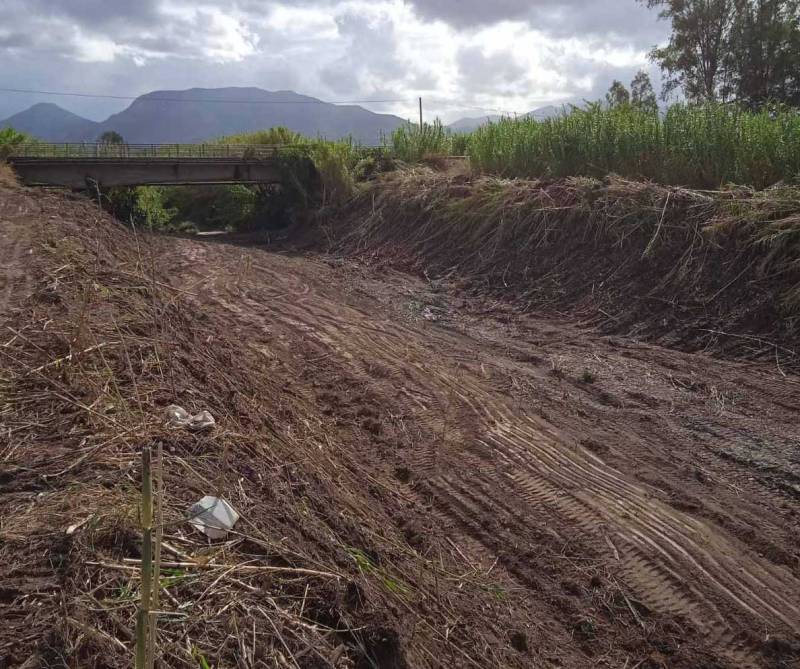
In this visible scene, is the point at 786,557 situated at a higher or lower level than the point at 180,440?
Answer: lower

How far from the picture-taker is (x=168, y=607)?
2.61 m

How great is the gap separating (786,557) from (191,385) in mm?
4313

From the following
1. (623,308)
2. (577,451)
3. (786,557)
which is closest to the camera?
(786,557)

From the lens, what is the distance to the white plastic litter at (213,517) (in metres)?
3.15

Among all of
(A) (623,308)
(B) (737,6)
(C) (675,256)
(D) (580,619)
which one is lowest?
(D) (580,619)

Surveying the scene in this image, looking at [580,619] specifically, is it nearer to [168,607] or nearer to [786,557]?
[786,557]

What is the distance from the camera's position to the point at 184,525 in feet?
10.4

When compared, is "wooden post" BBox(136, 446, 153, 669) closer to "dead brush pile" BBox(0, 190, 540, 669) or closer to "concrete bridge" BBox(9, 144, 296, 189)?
"dead brush pile" BBox(0, 190, 540, 669)

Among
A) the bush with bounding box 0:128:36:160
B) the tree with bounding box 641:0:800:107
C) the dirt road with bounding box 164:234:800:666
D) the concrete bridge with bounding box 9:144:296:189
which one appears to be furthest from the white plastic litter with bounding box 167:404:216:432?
the tree with bounding box 641:0:800:107

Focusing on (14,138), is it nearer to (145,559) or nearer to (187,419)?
(187,419)

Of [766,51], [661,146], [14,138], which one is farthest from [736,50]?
[14,138]

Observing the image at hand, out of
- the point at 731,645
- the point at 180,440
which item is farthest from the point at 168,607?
the point at 731,645

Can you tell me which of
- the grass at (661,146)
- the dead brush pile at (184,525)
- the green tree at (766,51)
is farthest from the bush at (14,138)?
the green tree at (766,51)

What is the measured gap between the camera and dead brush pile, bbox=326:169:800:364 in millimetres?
8453
